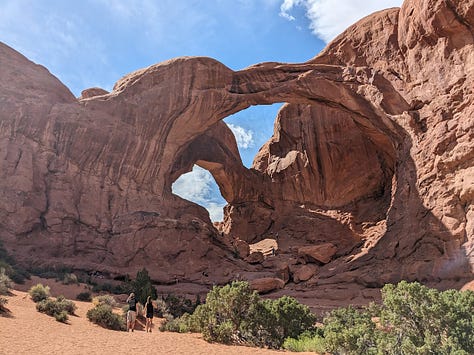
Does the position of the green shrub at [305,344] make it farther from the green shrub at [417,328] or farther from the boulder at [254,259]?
the boulder at [254,259]

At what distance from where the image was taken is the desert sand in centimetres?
802

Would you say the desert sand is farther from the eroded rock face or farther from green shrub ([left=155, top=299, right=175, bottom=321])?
the eroded rock face

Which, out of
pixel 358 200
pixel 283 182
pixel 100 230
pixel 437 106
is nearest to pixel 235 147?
pixel 283 182

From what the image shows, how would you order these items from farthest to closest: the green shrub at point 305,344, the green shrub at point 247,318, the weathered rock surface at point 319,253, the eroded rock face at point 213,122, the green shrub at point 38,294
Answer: the weathered rock surface at point 319,253, the eroded rock face at point 213,122, the green shrub at point 38,294, the green shrub at point 247,318, the green shrub at point 305,344

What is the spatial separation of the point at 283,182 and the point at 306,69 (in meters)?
12.7

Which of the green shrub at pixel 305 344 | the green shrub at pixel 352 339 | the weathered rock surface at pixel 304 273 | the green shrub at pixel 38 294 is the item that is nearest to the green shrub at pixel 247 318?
the green shrub at pixel 305 344

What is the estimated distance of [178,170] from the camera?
32281 millimetres

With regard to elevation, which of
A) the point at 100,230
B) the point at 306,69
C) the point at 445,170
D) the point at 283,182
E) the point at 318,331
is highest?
the point at 306,69

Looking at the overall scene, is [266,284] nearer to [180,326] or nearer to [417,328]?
[180,326]

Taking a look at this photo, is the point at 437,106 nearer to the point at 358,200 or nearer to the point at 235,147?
the point at 358,200

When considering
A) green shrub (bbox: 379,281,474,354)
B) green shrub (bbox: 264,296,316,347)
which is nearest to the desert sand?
green shrub (bbox: 264,296,316,347)

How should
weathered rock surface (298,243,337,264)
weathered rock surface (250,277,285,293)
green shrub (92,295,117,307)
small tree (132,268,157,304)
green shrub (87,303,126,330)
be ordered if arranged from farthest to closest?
1. weathered rock surface (298,243,337,264)
2. weathered rock surface (250,277,285,293)
3. small tree (132,268,157,304)
4. green shrub (92,295,117,307)
5. green shrub (87,303,126,330)

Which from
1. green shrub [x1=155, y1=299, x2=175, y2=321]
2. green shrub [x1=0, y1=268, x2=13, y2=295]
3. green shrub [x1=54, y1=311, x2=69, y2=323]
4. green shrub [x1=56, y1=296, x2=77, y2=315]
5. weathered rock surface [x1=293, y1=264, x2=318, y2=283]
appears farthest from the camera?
weathered rock surface [x1=293, y1=264, x2=318, y2=283]

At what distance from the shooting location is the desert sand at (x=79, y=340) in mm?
8016
